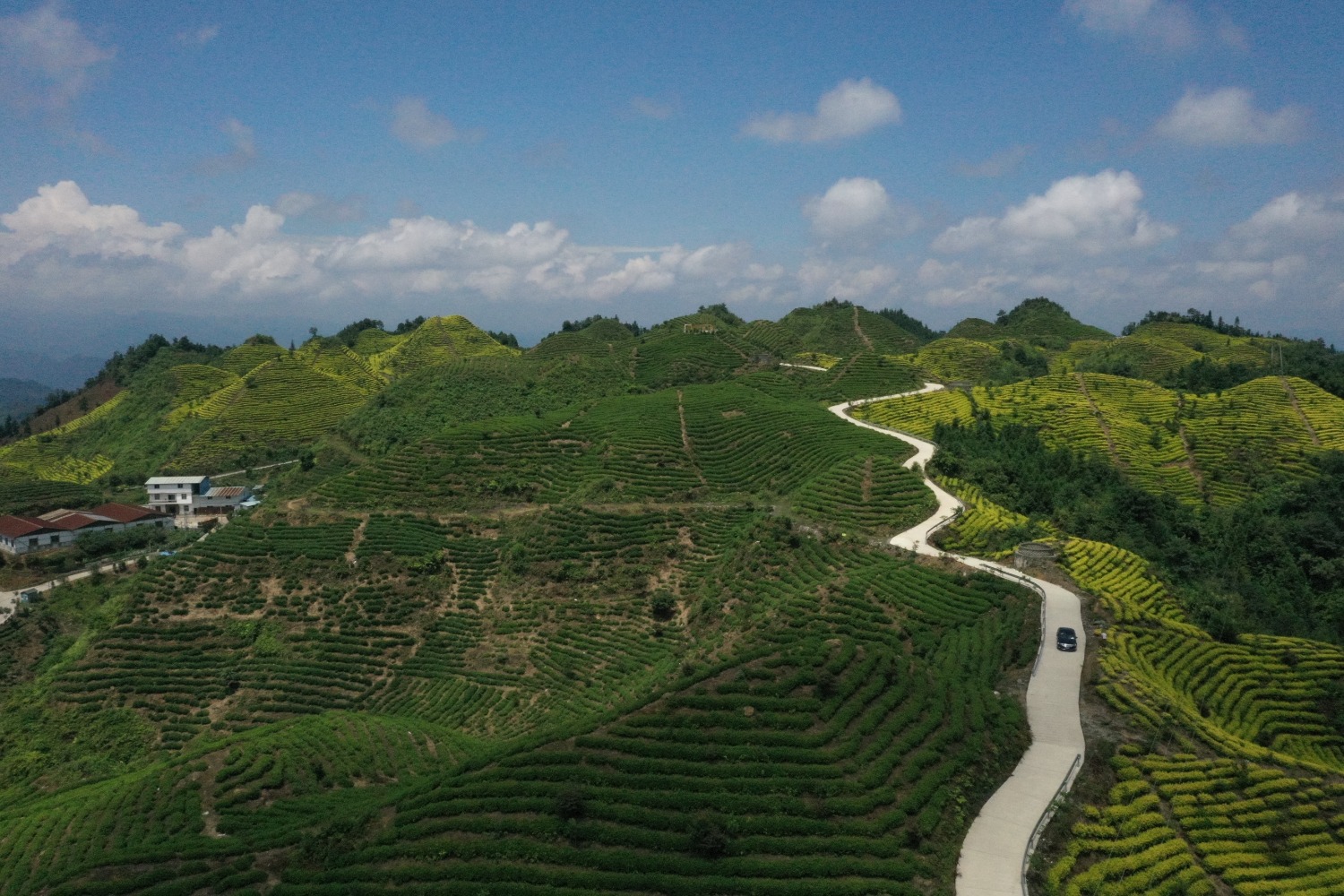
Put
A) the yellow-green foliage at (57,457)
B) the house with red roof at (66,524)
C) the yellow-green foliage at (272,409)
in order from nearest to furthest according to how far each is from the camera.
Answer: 1. the house with red roof at (66,524)
2. the yellow-green foliage at (272,409)
3. the yellow-green foliage at (57,457)

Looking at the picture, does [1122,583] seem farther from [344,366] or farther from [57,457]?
[57,457]

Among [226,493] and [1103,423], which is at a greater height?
[1103,423]

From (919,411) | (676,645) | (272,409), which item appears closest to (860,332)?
(919,411)

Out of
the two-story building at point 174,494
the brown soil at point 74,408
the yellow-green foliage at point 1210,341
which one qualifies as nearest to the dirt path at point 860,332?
the yellow-green foliage at point 1210,341

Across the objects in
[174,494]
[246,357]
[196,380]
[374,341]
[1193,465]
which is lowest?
[174,494]

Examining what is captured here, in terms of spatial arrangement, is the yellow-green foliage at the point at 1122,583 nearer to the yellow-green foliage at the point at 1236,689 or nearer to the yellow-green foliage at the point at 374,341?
the yellow-green foliage at the point at 1236,689

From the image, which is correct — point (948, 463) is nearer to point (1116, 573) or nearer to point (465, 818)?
point (1116, 573)
